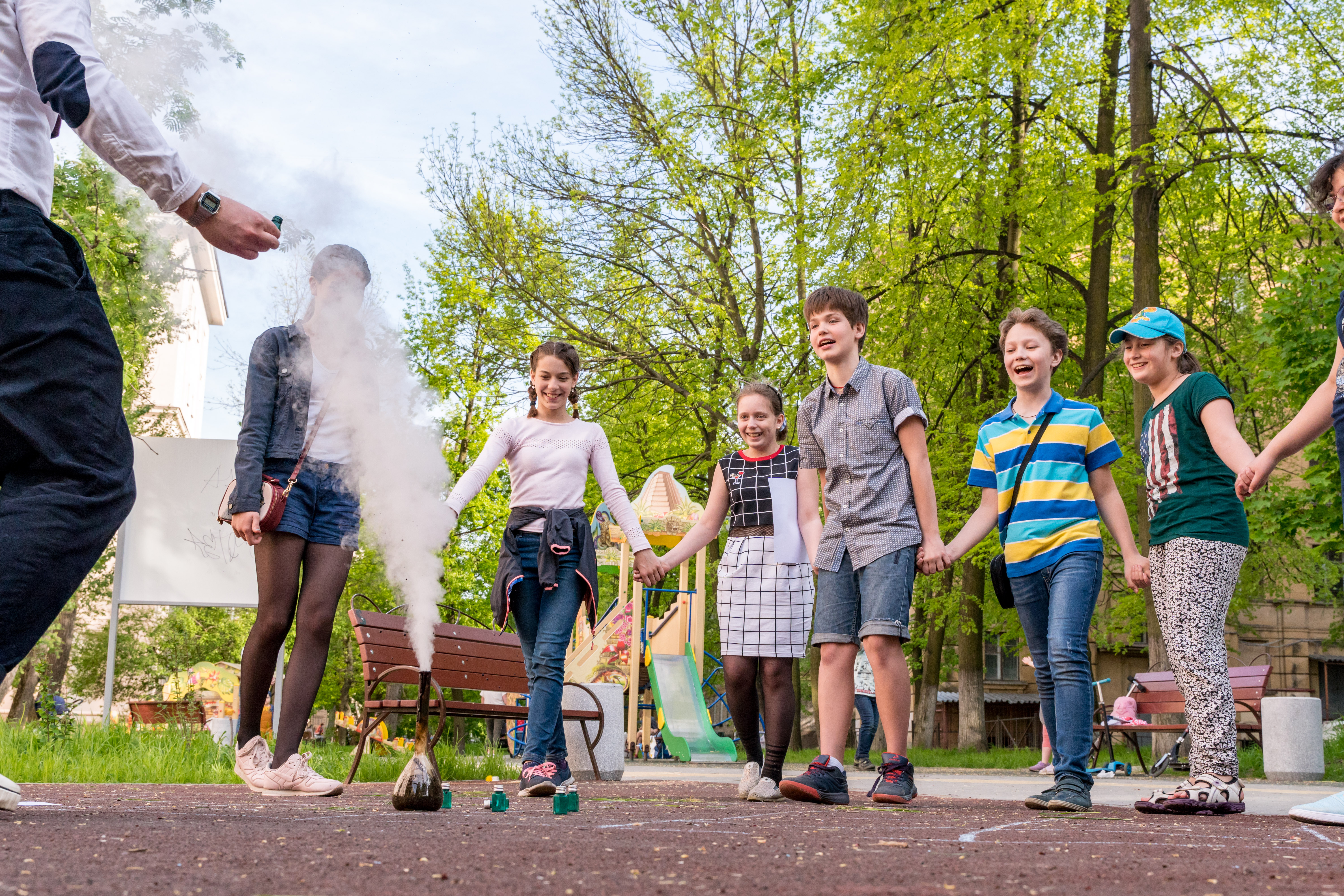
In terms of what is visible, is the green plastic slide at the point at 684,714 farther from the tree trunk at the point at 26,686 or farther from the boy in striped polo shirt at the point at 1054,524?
the tree trunk at the point at 26,686

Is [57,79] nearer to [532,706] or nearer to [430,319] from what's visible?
[532,706]

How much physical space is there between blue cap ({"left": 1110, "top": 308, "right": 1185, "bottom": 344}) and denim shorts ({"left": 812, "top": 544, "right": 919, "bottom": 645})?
4.57ft

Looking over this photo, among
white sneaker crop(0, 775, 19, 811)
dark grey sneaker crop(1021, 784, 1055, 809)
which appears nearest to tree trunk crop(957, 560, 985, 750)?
dark grey sneaker crop(1021, 784, 1055, 809)

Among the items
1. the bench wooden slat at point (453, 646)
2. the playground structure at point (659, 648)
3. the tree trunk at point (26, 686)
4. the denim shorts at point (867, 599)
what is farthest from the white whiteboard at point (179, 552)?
the tree trunk at point (26, 686)

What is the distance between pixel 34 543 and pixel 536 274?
16630 mm

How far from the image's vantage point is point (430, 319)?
1761cm

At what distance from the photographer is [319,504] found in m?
4.73

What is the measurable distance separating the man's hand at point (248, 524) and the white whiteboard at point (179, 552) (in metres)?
4.75

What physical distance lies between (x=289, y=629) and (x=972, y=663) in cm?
1866

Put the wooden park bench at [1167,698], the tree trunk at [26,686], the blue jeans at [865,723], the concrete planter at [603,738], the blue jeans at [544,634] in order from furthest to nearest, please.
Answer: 1. the tree trunk at [26,686]
2. the blue jeans at [865,723]
3. the wooden park bench at [1167,698]
4. the concrete planter at [603,738]
5. the blue jeans at [544,634]

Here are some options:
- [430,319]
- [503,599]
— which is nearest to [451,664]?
[503,599]

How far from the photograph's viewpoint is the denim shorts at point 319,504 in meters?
4.64

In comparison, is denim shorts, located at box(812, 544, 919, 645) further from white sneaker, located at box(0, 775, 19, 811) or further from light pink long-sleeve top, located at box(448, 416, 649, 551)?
white sneaker, located at box(0, 775, 19, 811)

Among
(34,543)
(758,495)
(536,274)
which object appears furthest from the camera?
(536,274)
